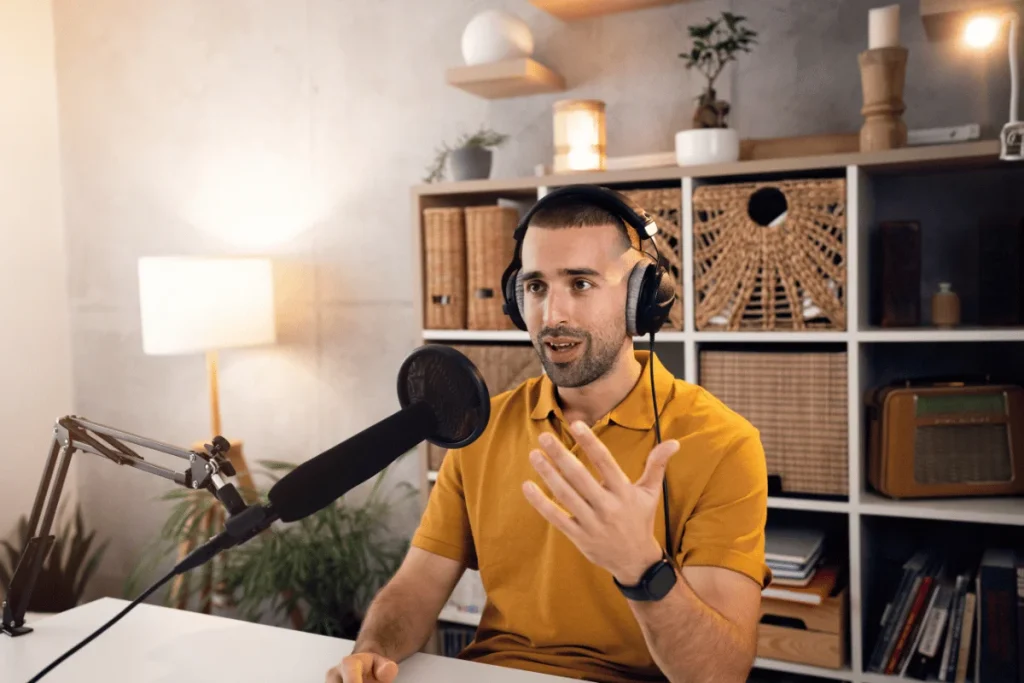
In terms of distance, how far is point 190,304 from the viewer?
271 cm

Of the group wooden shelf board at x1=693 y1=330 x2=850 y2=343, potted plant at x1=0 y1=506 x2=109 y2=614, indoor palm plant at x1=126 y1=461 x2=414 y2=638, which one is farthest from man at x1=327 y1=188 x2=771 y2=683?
potted plant at x1=0 y1=506 x2=109 y2=614

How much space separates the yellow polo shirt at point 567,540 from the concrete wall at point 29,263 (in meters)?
2.52

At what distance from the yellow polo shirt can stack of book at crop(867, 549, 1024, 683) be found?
0.88 m

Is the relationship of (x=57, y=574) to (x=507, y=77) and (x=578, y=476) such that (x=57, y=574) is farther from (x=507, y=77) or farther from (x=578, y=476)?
(x=578, y=476)

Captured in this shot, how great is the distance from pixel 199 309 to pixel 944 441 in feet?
7.08

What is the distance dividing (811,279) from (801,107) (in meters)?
0.65

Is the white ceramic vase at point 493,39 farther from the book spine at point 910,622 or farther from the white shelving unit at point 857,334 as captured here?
the book spine at point 910,622

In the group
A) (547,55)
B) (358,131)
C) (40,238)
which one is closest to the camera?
(547,55)

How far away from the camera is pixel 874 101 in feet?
6.70

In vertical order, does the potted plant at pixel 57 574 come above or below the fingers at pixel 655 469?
below

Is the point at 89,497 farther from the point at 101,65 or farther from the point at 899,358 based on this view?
the point at 899,358

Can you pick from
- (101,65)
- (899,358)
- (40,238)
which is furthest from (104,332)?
(899,358)

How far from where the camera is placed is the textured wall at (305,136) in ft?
8.05

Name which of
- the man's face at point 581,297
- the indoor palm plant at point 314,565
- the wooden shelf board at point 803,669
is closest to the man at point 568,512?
the man's face at point 581,297
